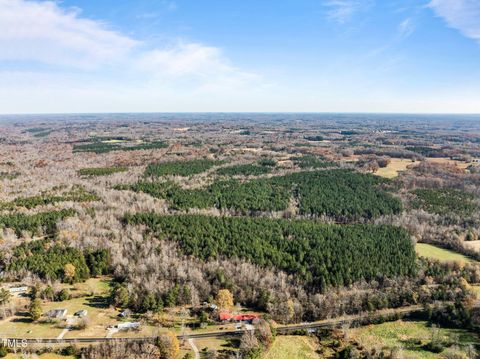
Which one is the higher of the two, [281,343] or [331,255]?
[331,255]

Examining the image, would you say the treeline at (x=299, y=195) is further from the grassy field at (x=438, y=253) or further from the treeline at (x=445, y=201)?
the grassy field at (x=438, y=253)

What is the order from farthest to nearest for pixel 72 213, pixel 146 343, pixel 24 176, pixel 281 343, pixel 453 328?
pixel 24 176
pixel 72 213
pixel 453 328
pixel 281 343
pixel 146 343

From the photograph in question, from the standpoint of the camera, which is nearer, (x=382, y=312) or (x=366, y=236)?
(x=382, y=312)

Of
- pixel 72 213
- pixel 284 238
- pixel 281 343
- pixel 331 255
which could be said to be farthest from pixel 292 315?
pixel 72 213

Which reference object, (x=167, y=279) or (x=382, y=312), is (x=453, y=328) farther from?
(x=167, y=279)

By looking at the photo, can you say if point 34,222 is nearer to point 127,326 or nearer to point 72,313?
point 72,313

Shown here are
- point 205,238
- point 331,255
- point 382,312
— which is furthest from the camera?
point 205,238

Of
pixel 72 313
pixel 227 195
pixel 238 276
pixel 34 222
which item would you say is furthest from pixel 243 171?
pixel 72 313
